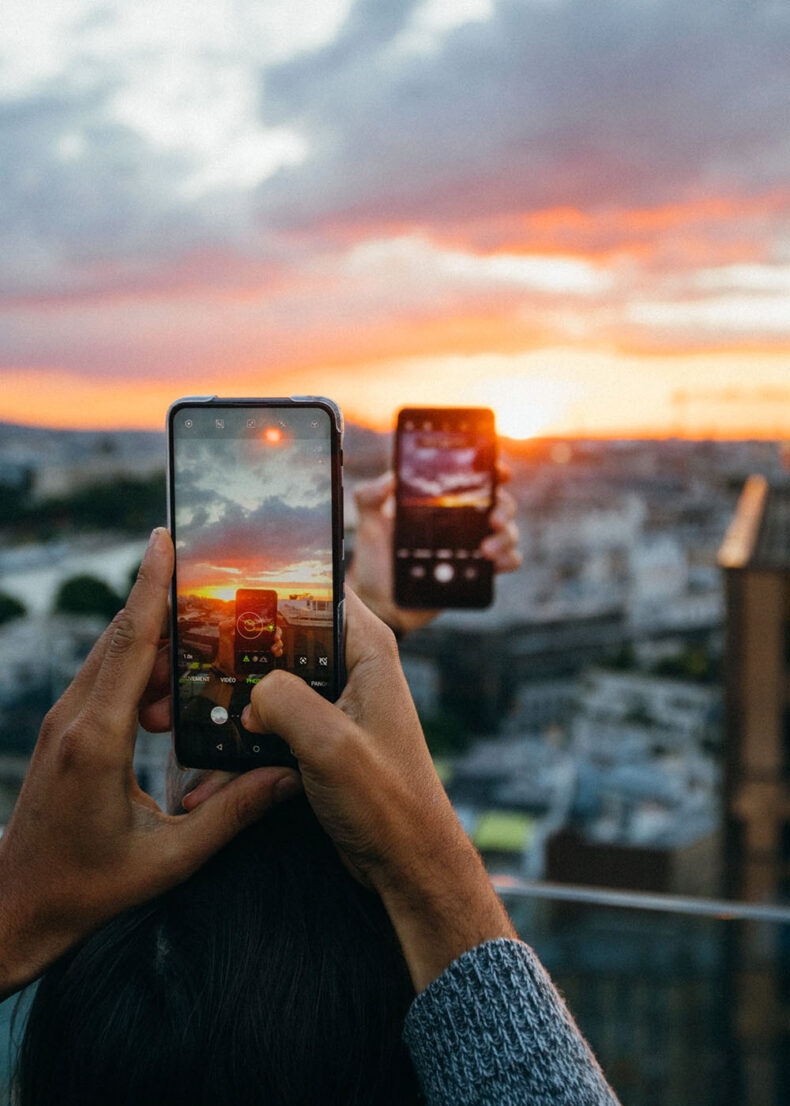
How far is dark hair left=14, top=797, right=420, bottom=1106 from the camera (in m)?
0.43

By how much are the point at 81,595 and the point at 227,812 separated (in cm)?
890

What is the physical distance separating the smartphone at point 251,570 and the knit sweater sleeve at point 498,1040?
0.17 metres

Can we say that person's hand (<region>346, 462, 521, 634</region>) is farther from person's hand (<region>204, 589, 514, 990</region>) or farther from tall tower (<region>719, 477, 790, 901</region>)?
tall tower (<region>719, 477, 790, 901</region>)

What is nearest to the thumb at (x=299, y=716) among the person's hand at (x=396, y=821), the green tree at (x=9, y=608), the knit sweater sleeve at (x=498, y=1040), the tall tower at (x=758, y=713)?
the person's hand at (x=396, y=821)

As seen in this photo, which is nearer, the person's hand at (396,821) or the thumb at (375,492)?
the person's hand at (396,821)

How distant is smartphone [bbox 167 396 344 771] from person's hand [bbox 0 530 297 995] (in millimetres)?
84

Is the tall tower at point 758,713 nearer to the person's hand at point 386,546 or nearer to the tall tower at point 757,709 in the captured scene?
the tall tower at point 757,709

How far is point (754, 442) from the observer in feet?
32.1

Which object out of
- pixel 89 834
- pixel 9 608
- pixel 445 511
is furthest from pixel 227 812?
pixel 9 608

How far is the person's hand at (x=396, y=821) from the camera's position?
0.45 m

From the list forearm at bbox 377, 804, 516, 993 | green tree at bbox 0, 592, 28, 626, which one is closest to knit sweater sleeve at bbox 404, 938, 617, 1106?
forearm at bbox 377, 804, 516, 993

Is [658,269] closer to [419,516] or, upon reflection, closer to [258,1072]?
→ [419,516]

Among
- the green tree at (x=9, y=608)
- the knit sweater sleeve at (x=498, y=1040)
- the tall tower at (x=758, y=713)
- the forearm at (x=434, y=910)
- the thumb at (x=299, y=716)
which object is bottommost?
the tall tower at (x=758, y=713)

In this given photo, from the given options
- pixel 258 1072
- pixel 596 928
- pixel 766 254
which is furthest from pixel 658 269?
pixel 258 1072
